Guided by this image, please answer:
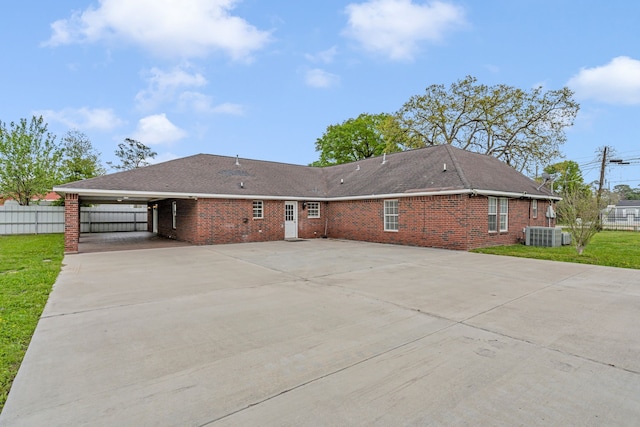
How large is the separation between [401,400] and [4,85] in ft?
74.1

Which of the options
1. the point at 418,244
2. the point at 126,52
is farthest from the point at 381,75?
the point at 126,52

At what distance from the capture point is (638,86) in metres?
20.0

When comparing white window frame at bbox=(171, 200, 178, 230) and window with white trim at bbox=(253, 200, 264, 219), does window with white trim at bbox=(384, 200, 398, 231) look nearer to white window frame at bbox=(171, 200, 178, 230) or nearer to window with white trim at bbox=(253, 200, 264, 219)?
window with white trim at bbox=(253, 200, 264, 219)

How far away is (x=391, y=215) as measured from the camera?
14688mm

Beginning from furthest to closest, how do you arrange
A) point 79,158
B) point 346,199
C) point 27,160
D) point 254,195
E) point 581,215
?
point 79,158 < point 27,160 < point 346,199 < point 254,195 < point 581,215

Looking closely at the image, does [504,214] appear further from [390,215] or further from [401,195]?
[390,215]

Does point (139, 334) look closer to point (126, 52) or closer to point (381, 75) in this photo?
point (126, 52)

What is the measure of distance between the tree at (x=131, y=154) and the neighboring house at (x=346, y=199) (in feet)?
85.7

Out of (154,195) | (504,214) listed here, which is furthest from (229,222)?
(504,214)

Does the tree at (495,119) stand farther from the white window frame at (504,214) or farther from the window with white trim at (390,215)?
the window with white trim at (390,215)

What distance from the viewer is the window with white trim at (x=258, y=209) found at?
16.0 meters

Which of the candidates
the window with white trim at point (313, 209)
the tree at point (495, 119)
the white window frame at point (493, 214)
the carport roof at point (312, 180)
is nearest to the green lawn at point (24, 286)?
the white window frame at point (493, 214)

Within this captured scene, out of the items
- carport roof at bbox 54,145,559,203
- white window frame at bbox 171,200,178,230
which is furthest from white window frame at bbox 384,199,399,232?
white window frame at bbox 171,200,178,230

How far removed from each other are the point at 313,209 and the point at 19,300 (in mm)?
14040
